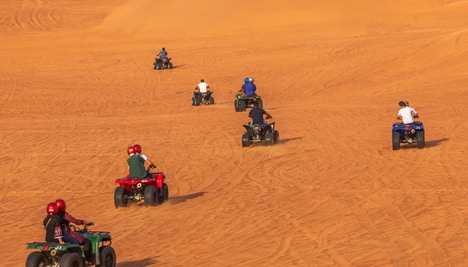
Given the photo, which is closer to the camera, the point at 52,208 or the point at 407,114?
the point at 52,208

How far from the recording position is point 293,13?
6850 centimetres

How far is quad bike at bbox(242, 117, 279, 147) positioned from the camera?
2695cm

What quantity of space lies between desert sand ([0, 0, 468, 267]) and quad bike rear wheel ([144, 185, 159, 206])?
25 centimetres

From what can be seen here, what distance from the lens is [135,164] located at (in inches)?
733

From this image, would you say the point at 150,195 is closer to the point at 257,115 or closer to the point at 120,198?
the point at 120,198

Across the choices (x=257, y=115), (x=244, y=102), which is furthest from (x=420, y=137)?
(x=244, y=102)

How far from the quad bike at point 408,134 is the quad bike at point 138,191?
8.07 meters

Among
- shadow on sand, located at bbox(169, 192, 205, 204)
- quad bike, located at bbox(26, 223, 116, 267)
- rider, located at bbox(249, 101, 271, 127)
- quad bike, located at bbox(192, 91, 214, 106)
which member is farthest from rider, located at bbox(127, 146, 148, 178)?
quad bike, located at bbox(192, 91, 214, 106)

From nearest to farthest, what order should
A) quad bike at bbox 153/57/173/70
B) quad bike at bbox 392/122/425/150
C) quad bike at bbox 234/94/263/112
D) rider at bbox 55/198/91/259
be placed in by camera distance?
rider at bbox 55/198/91/259 < quad bike at bbox 392/122/425/150 < quad bike at bbox 234/94/263/112 < quad bike at bbox 153/57/173/70

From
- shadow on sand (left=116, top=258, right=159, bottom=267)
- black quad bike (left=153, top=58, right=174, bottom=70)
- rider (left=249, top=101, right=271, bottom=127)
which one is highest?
black quad bike (left=153, top=58, right=174, bottom=70)

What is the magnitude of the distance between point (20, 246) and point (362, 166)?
31.3 feet

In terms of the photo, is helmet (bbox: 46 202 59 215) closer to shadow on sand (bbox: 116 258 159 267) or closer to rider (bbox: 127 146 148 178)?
shadow on sand (bbox: 116 258 159 267)

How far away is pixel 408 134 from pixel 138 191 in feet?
29.0

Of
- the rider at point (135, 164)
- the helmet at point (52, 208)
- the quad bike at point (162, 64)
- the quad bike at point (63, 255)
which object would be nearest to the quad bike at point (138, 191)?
the rider at point (135, 164)
